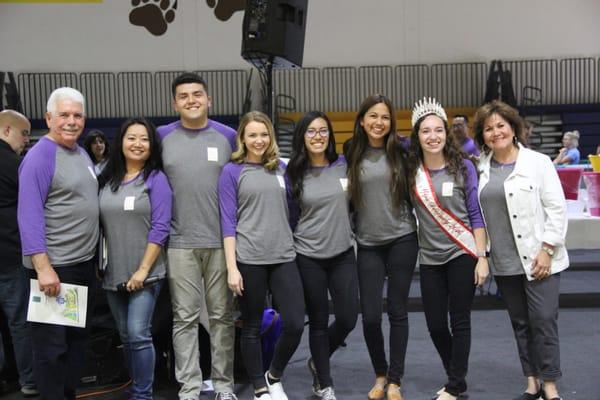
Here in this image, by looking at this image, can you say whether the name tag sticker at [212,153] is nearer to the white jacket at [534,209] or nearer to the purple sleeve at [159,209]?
the purple sleeve at [159,209]

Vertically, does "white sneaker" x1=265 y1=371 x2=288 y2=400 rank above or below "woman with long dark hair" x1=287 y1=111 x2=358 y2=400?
below

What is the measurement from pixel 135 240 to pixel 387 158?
1.24m

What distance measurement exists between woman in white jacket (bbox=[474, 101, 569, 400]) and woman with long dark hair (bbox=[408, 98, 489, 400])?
0.08 m

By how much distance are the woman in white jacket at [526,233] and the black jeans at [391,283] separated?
15.8 inches

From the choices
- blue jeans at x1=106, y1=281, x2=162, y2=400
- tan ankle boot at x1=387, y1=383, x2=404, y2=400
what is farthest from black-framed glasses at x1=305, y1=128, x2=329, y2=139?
tan ankle boot at x1=387, y1=383, x2=404, y2=400

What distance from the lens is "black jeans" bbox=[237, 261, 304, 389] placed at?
327 cm

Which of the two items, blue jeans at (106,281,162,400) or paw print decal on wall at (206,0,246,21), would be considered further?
paw print decal on wall at (206,0,246,21)

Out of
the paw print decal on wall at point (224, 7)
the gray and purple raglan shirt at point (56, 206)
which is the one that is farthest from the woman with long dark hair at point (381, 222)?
the paw print decal on wall at point (224, 7)

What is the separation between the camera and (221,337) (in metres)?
3.41

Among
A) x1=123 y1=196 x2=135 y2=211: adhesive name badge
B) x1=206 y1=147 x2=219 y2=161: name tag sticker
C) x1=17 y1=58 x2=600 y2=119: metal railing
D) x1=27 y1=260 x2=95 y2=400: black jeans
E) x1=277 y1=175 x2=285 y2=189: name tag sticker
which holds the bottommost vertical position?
x1=27 y1=260 x2=95 y2=400: black jeans

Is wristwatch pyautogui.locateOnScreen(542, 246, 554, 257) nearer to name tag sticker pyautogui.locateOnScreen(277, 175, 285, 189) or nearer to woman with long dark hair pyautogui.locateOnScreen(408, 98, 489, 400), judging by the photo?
woman with long dark hair pyautogui.locateOnScreen(408, 98, 489, 400)

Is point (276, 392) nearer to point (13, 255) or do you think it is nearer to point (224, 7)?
point (13, 255)

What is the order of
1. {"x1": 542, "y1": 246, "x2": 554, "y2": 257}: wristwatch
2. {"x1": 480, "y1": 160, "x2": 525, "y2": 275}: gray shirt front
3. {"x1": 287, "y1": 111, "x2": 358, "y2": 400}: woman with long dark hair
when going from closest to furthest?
{"x1": 542, "y1": 246, "x2": 554, "y2": 257}: wristwatch
{"x1": 480, "y1": 160, "x2": 525, "y2": 275}: gray shirt front
{"x1": 287, "y1": 111, "x2": 358, "y2": 400}: woman with long dark hair

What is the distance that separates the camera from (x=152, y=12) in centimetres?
1265
